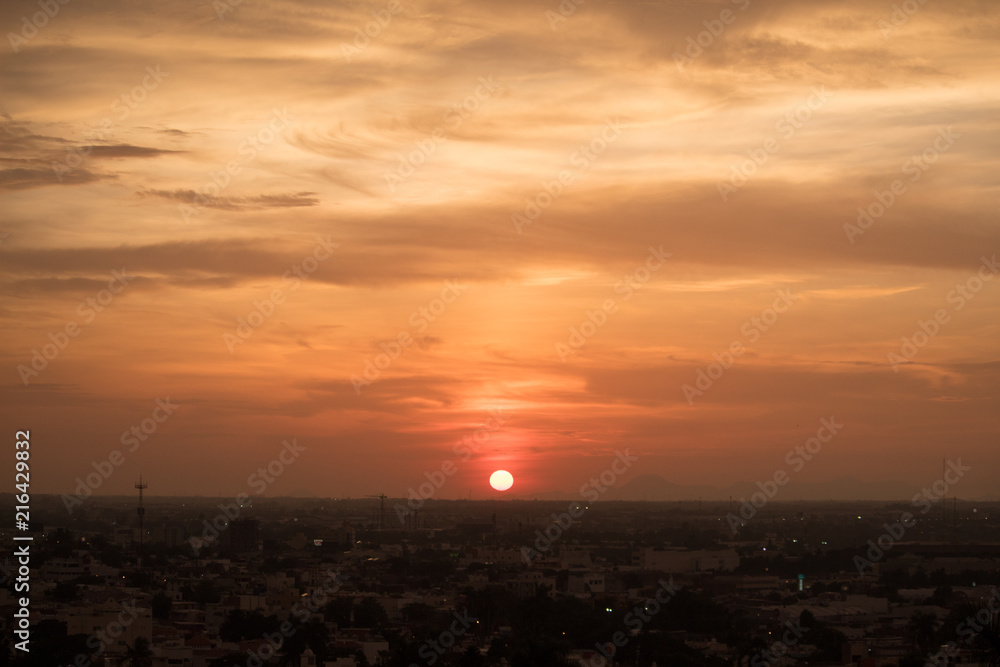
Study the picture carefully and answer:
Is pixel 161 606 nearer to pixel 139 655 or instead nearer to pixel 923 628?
pixel 139 655

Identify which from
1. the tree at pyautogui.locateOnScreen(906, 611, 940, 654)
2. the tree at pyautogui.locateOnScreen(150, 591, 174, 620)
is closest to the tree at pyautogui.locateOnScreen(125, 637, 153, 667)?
the tree at pyautogui.locateOnScreen(150, 591, 174, 620)

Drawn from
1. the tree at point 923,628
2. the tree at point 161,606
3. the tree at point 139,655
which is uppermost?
the tree at point 161,606

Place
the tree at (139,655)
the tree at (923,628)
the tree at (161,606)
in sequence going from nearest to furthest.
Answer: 1. the tree at (139,655)
2. the tree at (923,628)
3. the tree at (161,606)

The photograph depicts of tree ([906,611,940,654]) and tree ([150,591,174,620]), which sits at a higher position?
tree ([150,591,174,620])

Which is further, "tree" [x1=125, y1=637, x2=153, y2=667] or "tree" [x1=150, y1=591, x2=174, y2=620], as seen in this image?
"tree" [x1=150, y1=591, x2=174, y2=620]

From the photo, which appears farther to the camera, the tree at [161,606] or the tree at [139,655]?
the tree at [161,606]

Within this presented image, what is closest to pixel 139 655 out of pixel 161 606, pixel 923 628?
pixel 161 606

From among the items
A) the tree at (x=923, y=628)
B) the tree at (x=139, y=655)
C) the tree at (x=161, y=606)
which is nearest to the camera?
the tree at (x=139, y=655)

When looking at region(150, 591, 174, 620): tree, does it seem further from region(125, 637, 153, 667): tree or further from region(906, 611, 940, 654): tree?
region(906, 611, 940, 654): tree

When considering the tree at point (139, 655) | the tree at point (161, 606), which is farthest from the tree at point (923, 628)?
the tree at point (161, 606)

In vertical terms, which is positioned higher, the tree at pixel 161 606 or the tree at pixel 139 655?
the tree at pixel 161 606

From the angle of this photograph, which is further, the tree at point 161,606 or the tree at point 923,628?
the tree at point 161,606

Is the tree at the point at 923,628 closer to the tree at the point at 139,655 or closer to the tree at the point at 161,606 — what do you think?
the tree at the point at 139,655

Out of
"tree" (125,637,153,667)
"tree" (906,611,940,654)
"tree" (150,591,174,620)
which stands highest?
"tree" (150,591,174,620)
